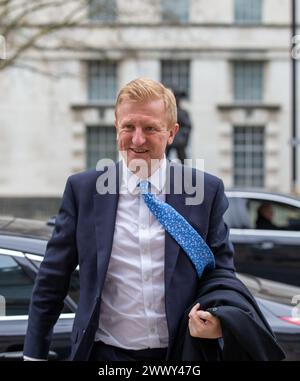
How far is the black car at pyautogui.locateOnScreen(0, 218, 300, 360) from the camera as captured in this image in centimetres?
360

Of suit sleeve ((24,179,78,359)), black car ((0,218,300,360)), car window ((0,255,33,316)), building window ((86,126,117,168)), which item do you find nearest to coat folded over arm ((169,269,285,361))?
suit sleeve ((24,179,78,359))

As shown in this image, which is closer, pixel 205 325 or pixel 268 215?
pixel 205 325

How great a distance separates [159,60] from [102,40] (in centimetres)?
244

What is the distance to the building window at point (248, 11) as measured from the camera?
26.6 metres

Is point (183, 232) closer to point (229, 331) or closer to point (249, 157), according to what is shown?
point (229, 331)

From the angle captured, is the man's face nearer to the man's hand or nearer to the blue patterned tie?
the blue patterned tie

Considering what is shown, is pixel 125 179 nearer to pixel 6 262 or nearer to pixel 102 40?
pixel 6 262

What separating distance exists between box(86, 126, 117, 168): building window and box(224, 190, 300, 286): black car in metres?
18.7

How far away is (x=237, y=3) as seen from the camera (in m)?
26.7

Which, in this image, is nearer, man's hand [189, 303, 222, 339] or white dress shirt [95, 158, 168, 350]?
man's hand [189, 303, 222, 339]

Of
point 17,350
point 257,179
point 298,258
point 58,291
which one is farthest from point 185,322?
point 257,179

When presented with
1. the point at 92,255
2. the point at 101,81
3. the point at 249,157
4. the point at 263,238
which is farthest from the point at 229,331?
the point at 101,81

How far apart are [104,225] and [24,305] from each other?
1565 millimetres

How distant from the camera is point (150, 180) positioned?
2.46m
